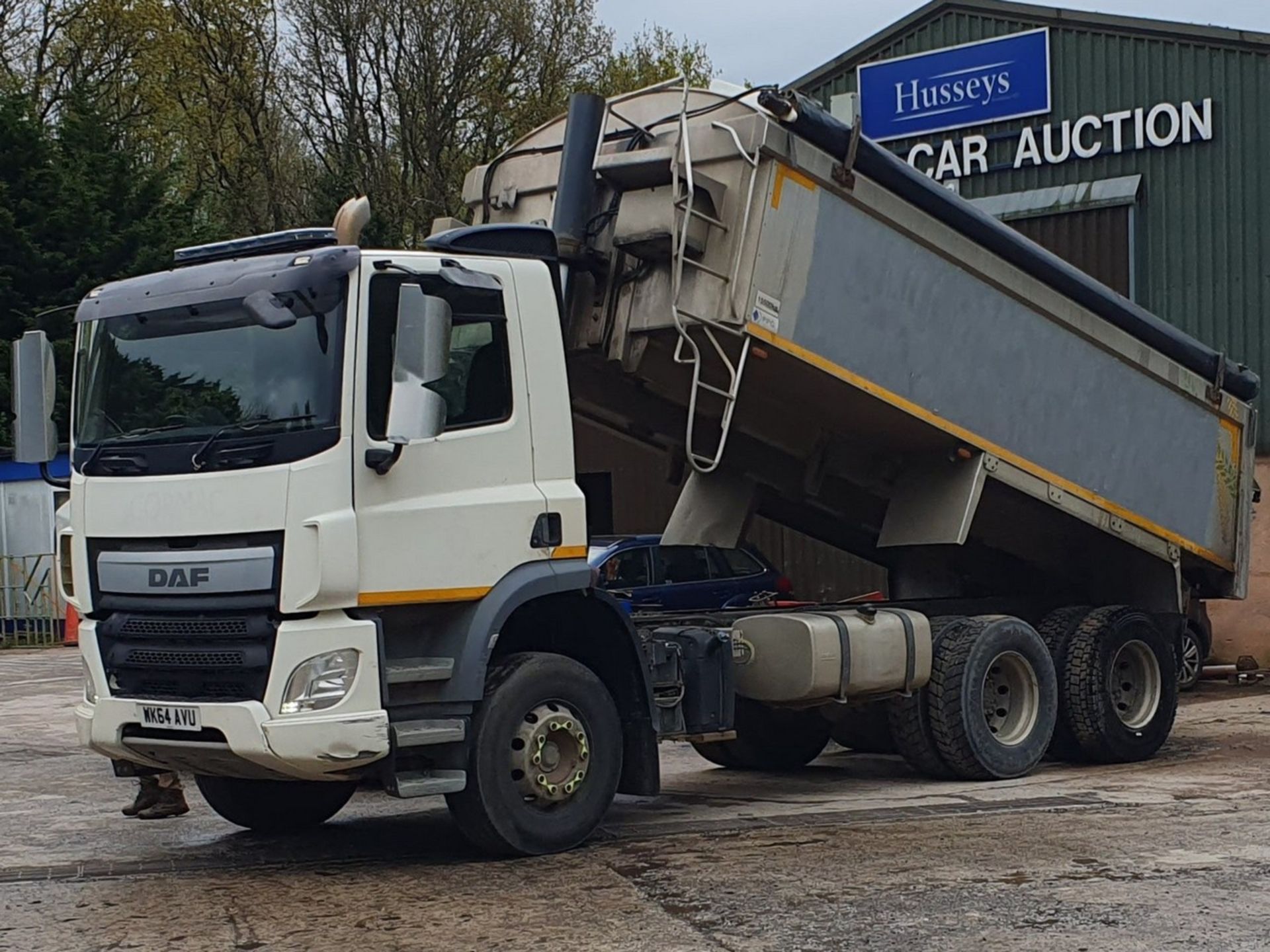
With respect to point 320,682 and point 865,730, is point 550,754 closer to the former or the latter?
point 320,682

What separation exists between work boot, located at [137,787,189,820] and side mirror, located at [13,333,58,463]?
1704mm

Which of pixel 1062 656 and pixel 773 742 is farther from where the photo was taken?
pixel 773 742

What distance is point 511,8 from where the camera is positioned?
36.3 m

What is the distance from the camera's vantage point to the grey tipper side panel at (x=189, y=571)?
727 centimetres

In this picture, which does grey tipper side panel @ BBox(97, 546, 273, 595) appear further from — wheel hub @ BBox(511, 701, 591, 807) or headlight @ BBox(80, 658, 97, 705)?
wheel hub @ BBox(511, 701, 591, 807)

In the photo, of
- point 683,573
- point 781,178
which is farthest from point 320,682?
point 683,573

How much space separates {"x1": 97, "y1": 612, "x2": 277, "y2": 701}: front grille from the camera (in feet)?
23.9

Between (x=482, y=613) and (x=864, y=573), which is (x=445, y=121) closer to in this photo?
(x=864, y=573)

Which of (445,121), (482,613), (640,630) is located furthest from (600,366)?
(445,121)

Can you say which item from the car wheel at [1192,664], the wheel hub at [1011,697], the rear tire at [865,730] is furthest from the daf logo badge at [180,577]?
the car wheel at [1192,664]

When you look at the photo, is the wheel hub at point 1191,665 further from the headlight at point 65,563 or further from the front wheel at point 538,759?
the headlight at point 65,563

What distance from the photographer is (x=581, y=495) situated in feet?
27.1

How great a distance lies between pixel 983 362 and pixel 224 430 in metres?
4.61

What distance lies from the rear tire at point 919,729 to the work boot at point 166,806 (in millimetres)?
4157
